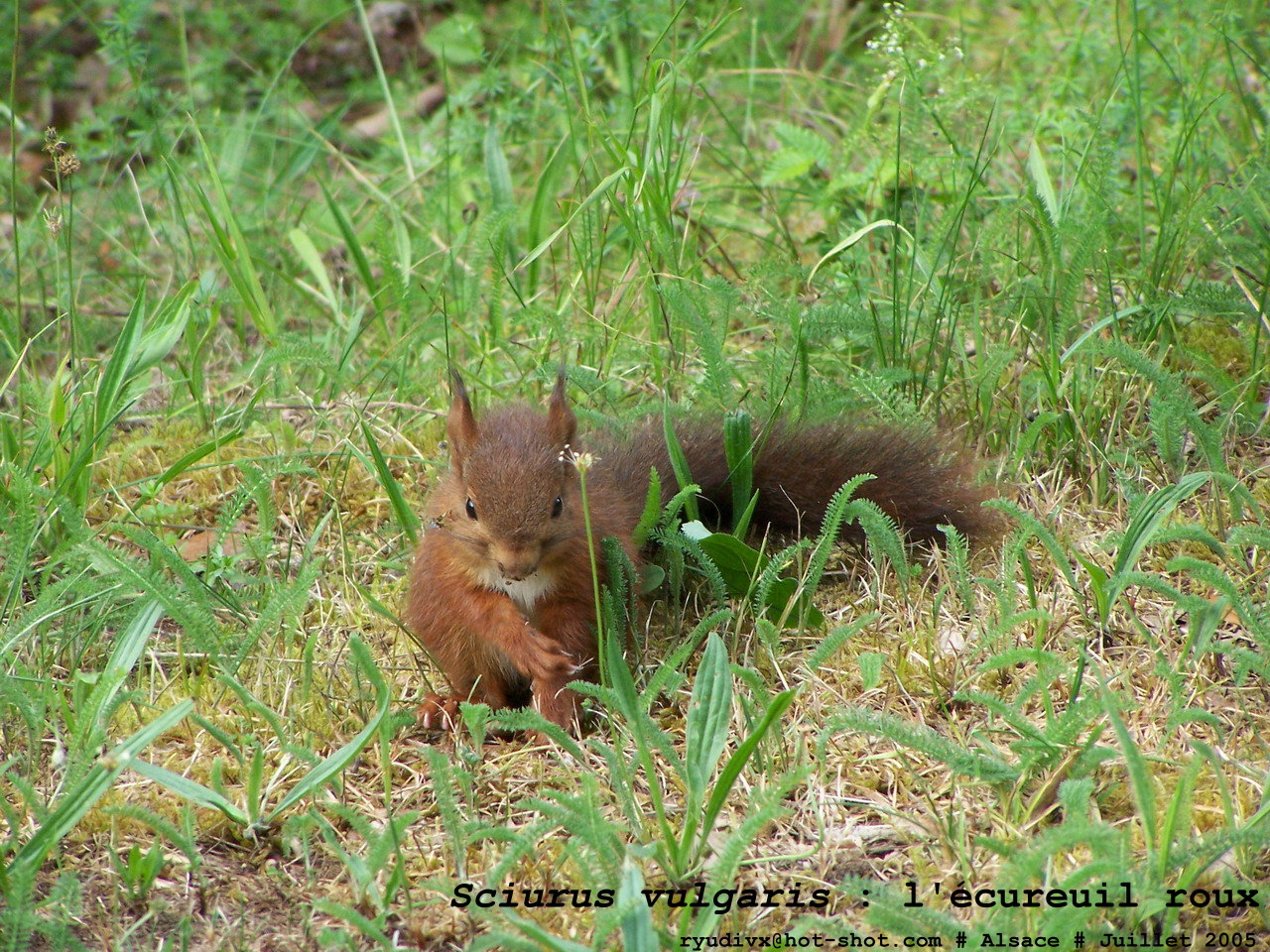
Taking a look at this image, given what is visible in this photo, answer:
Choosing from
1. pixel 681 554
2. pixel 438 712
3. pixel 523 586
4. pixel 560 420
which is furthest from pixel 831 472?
pixel 438 712

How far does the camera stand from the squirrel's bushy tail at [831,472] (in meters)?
2.78

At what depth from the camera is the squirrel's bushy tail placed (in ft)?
9.12

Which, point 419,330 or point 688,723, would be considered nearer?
point 688,723

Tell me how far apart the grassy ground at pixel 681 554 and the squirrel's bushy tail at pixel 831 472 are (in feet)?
0.36

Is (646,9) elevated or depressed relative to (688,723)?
elevated

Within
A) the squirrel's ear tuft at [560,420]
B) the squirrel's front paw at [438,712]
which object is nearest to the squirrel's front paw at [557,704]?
the squirrel's front paw at [438,712]

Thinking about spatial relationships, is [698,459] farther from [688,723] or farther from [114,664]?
[114,664]

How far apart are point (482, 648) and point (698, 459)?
697mm

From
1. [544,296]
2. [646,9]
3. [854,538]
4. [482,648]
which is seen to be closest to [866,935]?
[482,648]

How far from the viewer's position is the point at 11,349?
10.3ft

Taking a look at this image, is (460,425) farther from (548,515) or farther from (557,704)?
(557,704)

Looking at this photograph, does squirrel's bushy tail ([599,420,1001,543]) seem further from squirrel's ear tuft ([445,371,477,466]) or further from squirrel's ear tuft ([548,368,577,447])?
squirrel's ear tuft ([445,371,477,466])

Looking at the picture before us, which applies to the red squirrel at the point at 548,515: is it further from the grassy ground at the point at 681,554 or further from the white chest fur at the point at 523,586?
the grassy ground at the point at 681,554

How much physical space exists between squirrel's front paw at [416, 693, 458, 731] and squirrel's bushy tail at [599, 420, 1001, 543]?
0.60 meters
